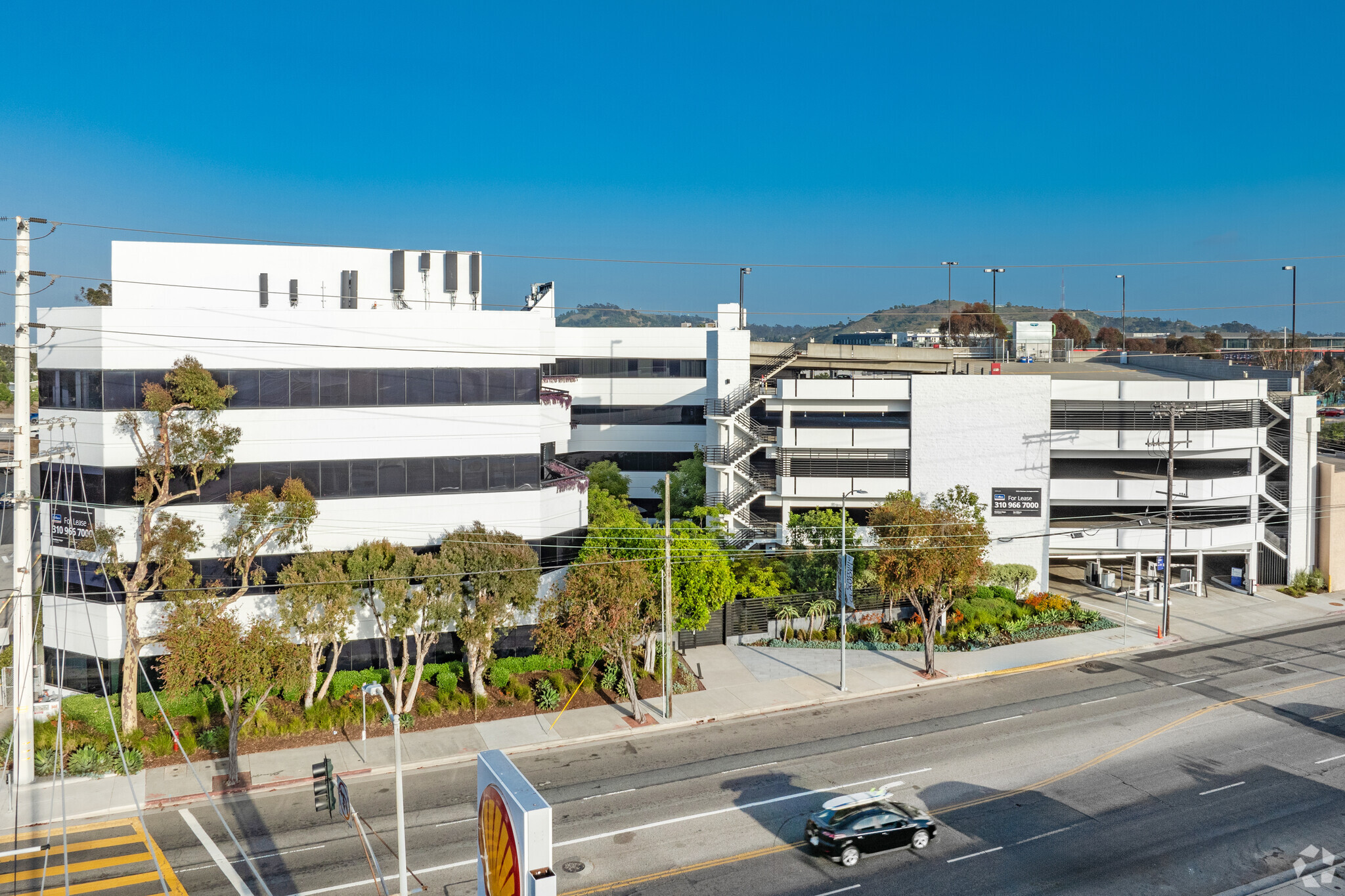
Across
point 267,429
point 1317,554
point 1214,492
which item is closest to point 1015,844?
point 267,429

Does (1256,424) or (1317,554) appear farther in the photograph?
(1317,554)

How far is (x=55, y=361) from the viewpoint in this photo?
112ft

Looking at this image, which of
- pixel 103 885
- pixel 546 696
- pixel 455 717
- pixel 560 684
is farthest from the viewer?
pixel 560 684

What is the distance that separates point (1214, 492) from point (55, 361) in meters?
50.1

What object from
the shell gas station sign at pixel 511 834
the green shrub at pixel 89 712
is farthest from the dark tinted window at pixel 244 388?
the shell gas station sign at pixel 511 834

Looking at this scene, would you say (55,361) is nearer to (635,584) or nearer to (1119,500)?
(635,584)

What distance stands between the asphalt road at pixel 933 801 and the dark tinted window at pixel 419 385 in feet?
44.4

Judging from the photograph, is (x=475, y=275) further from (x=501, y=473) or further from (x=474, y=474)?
(x=474, y=474)

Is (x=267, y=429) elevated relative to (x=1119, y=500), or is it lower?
elevated

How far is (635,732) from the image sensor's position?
3206cm

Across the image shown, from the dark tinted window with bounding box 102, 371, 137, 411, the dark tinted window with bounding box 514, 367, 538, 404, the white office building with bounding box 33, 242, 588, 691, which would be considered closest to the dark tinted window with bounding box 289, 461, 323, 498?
the white office building with bounding box 33, 242, 588, 691

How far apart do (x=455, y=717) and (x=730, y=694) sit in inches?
379

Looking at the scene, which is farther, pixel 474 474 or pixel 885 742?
pixel 474 474

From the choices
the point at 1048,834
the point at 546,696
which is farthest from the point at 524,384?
the point at 1048,834
